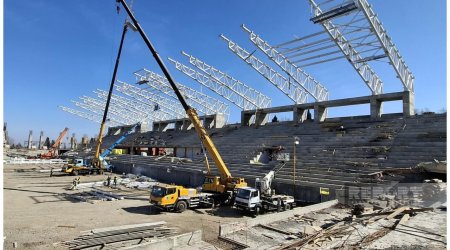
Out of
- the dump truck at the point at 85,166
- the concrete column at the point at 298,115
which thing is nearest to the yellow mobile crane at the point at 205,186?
the dump truck at the point at 85,166

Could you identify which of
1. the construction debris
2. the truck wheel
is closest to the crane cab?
the truck wheel

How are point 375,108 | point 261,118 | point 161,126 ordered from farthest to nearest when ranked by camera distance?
point 161,126 → point 261,118 → point 375,108

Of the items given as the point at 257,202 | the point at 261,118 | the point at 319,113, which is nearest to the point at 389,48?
the point at 319,113

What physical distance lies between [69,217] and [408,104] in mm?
30467

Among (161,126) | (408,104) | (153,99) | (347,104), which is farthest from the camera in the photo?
(161,126)

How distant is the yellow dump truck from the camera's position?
18.0 meters

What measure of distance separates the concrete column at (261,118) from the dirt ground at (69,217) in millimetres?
25115

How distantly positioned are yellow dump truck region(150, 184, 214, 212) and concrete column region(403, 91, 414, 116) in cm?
2322

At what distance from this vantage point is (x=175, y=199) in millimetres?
18406

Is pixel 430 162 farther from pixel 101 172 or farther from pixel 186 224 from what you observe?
pixel 101 172

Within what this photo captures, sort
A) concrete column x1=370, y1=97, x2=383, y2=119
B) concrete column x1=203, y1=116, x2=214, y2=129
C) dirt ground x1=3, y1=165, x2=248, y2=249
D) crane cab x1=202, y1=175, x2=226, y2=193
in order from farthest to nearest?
concrete column x1=203, y1=116, x2=214, y2=129 → concrete column x1=370, y1=97, x2=383, y2=119 → crane cab x1=202, y1=175, x2=226, y2=193 → dirt ground x1=3, y1=165, x2=248, y2=249

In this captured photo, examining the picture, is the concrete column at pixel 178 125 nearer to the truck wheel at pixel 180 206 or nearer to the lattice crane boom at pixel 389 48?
the lattice crane boom at pixel 389 48

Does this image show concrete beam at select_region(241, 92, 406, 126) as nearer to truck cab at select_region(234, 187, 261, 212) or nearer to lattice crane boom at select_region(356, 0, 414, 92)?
lattice crane boom at select_region(356, 0, 414, 92)

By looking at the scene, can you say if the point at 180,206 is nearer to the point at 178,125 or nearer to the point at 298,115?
the point at 298,115
